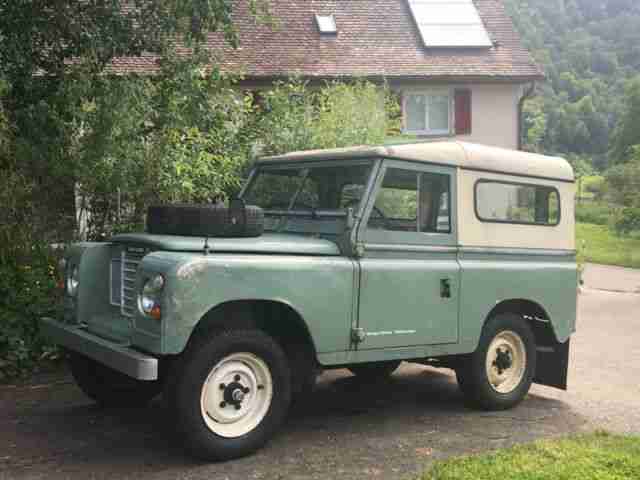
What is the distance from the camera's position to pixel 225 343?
15.1 feet

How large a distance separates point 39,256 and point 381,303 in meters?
3.92

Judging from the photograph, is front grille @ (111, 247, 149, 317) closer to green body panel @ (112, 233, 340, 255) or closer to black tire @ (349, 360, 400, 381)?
green body panel @ (112, 233, 340, 255)

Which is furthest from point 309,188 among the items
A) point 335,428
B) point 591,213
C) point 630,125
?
point 630,125

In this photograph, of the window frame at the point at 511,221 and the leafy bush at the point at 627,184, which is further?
the leafy bush at the point at 627,184

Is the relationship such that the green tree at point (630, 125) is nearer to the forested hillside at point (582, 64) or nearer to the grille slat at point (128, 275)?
the forested hillside at point (582, 64)

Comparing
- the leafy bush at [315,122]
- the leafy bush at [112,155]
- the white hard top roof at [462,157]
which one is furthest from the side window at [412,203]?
the leafy bush at [315,122]

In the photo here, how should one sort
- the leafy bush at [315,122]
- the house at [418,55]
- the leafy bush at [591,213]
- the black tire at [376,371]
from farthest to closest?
the leafy bush at [591,213]
the house at [418,55]
the leafy bush at [315,122]
the black tire at [376,371]

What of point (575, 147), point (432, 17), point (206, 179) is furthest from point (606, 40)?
point (206, 179)

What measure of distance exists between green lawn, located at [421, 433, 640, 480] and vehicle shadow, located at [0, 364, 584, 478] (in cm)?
32

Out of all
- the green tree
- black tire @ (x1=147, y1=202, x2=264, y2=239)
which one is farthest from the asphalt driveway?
the green tree

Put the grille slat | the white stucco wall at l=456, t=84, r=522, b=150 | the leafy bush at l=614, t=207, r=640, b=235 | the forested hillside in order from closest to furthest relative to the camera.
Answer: the grille slat < the white stucco wall at l=456, t=84, r=522, b=150 < the leafy bush at l=614, t=207, r=640, b=235 < the forested hillside

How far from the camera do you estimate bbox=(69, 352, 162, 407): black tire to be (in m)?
5.78

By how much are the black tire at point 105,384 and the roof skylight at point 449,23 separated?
1586cm

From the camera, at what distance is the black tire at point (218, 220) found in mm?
5105
